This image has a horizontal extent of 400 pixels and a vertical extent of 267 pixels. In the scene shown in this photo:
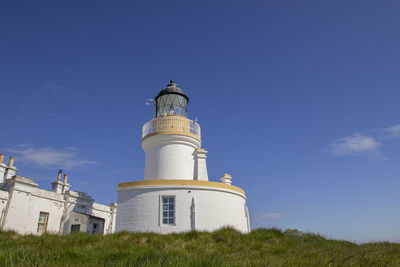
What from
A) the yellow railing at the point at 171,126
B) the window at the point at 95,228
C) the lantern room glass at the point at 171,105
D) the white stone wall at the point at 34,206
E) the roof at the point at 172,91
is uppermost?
the roof at the point at 172,91

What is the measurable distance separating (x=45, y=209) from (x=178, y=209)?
8.71 metres

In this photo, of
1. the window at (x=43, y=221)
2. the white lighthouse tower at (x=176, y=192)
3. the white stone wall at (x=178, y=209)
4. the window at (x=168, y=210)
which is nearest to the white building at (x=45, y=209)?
the window at (x=43, y=221)

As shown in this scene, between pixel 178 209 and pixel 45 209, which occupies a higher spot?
pixel 45 209

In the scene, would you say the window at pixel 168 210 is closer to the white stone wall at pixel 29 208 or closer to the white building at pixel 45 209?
the white building at pixel 45 209

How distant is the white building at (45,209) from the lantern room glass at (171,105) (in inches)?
316

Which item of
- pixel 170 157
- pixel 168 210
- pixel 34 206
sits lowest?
pixel 168 210

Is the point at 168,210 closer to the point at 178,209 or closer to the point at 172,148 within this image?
the point at 178,209

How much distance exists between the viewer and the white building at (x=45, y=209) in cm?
1468

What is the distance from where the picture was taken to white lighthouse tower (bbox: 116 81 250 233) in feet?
44.1

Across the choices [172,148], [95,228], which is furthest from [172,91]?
[95,228]

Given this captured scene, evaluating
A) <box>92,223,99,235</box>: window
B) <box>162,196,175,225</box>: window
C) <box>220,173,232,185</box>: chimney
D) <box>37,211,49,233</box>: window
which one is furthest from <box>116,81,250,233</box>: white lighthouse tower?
<box>37,211,49,233</box>: window

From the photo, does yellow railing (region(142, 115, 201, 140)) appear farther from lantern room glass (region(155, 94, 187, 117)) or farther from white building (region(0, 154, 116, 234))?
white building (region(0, 154, 116, 234))

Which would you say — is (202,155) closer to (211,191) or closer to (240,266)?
(211,191)

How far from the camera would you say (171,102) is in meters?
18.0
